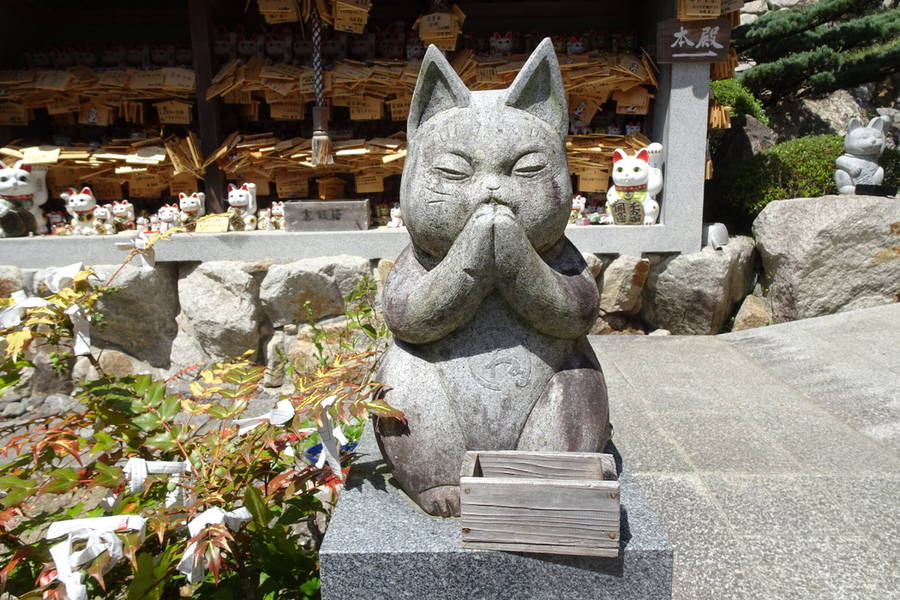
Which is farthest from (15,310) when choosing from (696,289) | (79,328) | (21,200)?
(696,289)

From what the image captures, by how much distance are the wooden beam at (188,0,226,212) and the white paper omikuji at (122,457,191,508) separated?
5.07 metres

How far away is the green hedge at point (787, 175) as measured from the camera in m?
6.66

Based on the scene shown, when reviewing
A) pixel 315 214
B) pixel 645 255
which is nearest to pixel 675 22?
pixel 645 255

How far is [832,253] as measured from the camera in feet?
19.2

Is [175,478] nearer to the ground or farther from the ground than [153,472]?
nearer to the ground

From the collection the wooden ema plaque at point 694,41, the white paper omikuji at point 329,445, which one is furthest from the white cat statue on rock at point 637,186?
the white paper omikuji at point 329,445

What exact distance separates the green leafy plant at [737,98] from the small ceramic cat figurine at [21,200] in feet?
26.0

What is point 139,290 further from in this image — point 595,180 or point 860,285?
point 860,285

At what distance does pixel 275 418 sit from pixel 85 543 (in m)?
0.55

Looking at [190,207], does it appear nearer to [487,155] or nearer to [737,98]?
[487,155]

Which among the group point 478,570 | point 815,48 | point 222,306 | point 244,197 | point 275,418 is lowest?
point 478,570

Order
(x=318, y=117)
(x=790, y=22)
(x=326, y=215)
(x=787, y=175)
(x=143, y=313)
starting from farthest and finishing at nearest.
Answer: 1. (x=790, y=22)
2. (x=787, y=175)
3. (x=326, y=215)
4. (x=318, y=117)
5. (x=143, y=313)

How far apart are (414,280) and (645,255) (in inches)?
164

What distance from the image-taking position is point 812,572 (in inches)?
97.6
